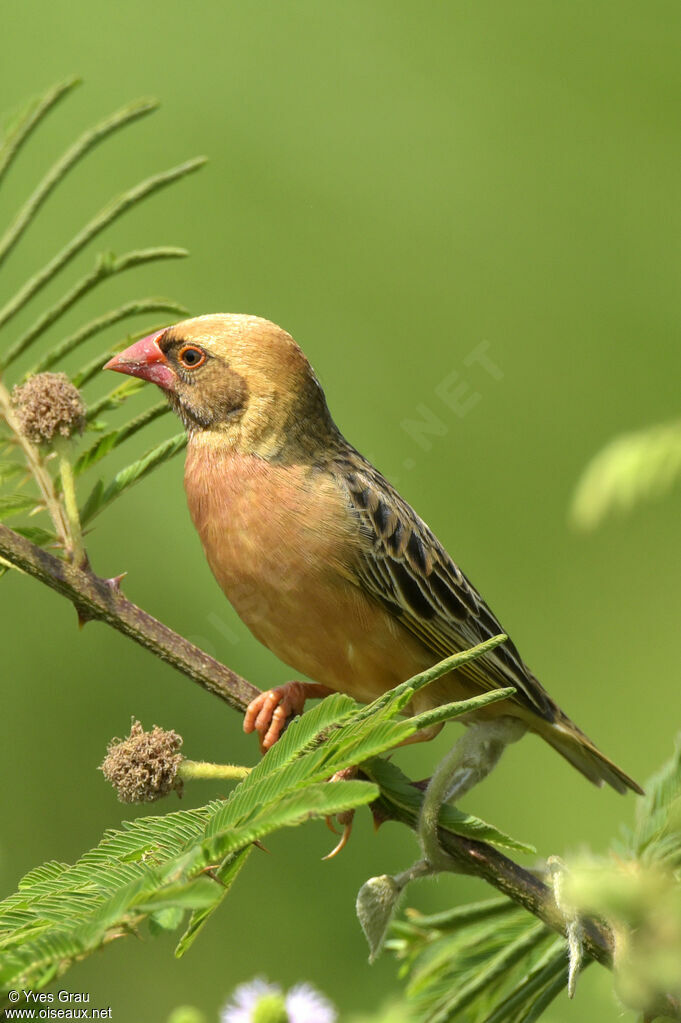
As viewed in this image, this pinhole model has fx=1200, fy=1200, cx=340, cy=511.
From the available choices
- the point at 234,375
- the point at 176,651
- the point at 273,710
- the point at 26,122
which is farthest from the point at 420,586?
the point at 26,122

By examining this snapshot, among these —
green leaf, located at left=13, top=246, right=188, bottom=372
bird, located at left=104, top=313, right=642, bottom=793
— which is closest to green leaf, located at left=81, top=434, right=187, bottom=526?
green leaf, located at left=13, top=246, right=188, bottom=372

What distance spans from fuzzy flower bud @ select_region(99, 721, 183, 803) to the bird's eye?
1.74m

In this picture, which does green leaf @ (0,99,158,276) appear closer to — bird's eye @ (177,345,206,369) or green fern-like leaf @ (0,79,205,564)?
green fern-like leaf @ (0,79,205,564)

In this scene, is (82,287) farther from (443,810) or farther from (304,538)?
(443,810)

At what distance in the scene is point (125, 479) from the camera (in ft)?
9.05

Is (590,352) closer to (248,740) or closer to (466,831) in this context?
(248,740)

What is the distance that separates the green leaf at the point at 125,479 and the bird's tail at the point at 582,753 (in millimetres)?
1755

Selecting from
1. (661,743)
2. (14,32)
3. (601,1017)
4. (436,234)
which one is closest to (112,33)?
(14,32)

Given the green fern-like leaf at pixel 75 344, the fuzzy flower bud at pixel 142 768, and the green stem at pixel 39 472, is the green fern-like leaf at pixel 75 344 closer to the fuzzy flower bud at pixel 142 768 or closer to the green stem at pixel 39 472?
A: the green stem at pixel 39 472

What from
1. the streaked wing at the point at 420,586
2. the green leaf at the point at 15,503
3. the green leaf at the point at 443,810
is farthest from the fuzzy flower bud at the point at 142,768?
the streaked wing at the point at 420,586

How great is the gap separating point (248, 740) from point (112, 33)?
431 cm

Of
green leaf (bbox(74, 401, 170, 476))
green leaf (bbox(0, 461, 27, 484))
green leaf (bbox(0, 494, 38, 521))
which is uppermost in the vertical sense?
green leaf (bbox(0, 461, 27, 484))

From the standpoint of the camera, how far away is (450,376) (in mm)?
6891

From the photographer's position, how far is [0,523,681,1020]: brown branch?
7.70ft
